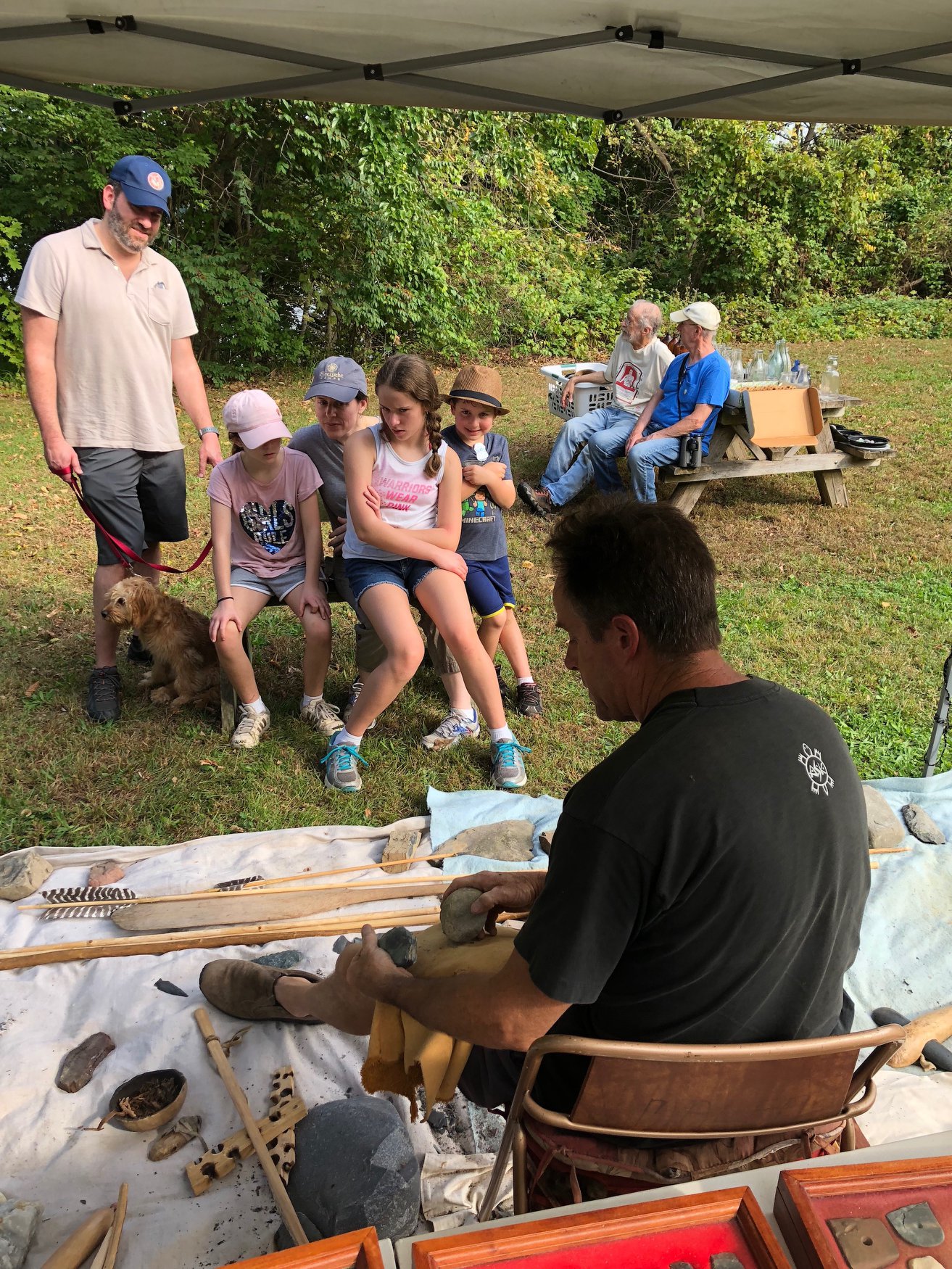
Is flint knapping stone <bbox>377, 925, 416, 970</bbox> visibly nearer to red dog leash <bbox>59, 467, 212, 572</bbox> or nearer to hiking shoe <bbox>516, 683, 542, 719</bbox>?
hiking shoe <bbox>516, 683, 542, 719</bbox>

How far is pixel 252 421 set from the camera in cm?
410

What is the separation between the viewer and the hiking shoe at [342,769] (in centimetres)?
395

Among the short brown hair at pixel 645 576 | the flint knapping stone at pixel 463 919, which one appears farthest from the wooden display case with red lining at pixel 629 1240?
the flint knapping stone at pixel 463 919

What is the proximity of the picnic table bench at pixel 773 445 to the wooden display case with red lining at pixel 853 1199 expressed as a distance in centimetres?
647

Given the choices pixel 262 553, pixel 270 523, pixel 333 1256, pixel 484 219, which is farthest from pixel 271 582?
pixel 484 219

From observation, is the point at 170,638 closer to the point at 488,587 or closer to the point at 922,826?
the point at 488,587

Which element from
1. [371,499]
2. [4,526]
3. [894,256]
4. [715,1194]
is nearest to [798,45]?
[371,499]

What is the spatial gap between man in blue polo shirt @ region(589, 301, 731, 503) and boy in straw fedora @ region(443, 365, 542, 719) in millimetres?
2258

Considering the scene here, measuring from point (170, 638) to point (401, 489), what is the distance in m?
1.41

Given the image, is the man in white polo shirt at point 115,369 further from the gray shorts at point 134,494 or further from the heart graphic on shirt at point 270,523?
A: the heart graphic on shirt at point 270,523

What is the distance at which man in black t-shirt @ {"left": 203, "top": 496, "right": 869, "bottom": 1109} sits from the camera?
4.46 ft

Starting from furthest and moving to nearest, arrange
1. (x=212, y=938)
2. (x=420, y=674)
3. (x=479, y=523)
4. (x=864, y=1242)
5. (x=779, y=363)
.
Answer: (x=779, y=363)
(x=420, y=674)
(x=479, y=523)
(x=212, y=938)
(x=864, y=1242)

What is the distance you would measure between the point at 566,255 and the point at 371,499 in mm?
14465

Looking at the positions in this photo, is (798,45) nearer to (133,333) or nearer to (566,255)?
(133,333)
